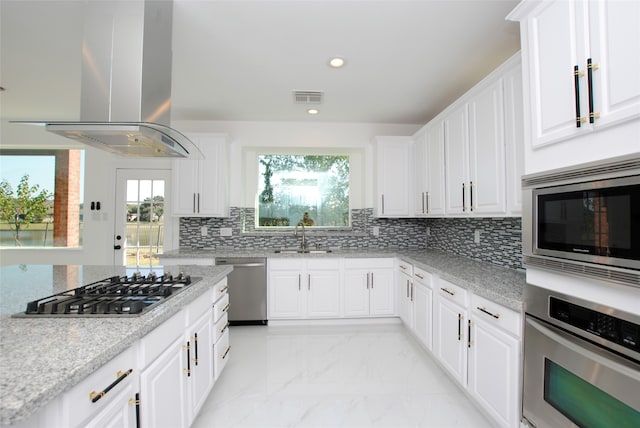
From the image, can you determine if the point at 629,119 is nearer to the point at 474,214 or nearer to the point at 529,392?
Answer: the point at 529,392

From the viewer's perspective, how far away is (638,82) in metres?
0.97

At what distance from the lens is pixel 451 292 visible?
2.20 m

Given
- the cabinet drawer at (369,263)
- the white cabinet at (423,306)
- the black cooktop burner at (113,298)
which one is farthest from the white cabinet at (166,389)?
the cabinet drawer at (369,263)

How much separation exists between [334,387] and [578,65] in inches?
93.5

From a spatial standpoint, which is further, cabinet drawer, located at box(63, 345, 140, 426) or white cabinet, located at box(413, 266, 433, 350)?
white cabinet, located at box(413, 266, 433, 350)

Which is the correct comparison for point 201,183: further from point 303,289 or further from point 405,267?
point 405,267

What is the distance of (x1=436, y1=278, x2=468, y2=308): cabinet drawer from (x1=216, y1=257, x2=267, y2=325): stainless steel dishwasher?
1.95 metres

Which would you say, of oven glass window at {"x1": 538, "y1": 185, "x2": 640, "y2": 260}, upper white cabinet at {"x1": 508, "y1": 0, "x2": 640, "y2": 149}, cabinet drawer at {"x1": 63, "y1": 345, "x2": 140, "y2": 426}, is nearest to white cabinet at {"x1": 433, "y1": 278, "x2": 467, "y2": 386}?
oven glass window at {"x1": 538, "y1": 185, "x2": 640, "y2": 260}

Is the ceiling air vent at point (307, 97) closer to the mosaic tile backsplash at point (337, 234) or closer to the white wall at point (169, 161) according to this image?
the white wall at point (169, 161)

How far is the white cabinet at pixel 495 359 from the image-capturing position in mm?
1519

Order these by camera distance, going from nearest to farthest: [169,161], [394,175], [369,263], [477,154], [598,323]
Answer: [598,323]
[477,154]
[369,263]
[394,175]
[169,161]

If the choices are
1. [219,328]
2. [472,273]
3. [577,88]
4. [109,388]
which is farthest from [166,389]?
[577,88]

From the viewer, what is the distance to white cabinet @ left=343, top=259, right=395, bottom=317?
3.55 m

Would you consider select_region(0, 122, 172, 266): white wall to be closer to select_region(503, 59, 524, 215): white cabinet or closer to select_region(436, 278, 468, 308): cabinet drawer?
select_region(436, 278, 468, 308): cabinet drawer
